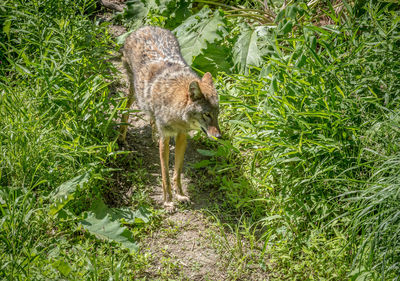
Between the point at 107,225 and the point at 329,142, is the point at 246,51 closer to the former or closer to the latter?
the point at 329,142

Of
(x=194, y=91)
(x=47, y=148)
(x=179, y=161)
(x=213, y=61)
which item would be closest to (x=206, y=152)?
(x=179, y=161)

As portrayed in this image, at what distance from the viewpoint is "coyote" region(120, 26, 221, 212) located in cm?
445

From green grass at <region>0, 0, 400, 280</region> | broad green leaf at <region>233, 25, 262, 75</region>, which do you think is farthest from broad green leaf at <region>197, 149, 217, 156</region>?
broad green leaf at <region>233, 25, 262, 75</region>

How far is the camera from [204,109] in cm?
439

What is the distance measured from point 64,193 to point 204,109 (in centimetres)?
160

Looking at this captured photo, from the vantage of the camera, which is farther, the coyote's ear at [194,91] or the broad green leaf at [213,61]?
the broad green leaf at [213,61]

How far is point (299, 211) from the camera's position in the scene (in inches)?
161

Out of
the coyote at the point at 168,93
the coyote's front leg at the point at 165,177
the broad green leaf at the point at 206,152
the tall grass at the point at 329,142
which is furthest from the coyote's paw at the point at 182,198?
the tall grass at the point at 329,142

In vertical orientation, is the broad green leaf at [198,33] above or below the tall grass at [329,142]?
above

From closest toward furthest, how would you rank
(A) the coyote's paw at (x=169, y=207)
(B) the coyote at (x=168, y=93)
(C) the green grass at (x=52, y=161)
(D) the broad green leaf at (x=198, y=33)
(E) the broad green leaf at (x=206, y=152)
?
(C) the green grass at (x=52, y=161) < (B) the coyote at (x=168, y=93) < (A) the coyote's paw at (x=169, y=207) < (E) the broad green leaf at (x=206, y=152) < (D) the broad green leaf at (x=198, y=33)

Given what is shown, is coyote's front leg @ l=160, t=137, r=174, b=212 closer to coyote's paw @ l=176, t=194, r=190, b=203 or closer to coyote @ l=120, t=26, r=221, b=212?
coyote @ l=120, t=26, r=221, b=212

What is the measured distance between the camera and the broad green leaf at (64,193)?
384 cm

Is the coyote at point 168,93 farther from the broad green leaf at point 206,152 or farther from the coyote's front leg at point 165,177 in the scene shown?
the broad green leaf at point 206,152

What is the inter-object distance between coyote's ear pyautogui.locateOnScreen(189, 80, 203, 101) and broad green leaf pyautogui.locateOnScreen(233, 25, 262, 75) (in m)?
1.29
